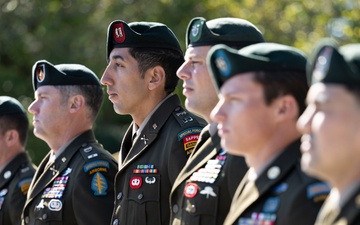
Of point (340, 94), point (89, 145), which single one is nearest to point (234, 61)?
point (340, 94)

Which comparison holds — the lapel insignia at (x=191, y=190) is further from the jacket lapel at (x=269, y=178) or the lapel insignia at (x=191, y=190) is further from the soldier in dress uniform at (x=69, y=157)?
the soldier in dress uniform at (x=69, y=157)

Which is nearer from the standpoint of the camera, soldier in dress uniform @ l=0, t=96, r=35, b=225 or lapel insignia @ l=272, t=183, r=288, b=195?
lapel insignia @ l=272, t=183, r=288, b=195

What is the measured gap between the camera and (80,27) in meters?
17.7

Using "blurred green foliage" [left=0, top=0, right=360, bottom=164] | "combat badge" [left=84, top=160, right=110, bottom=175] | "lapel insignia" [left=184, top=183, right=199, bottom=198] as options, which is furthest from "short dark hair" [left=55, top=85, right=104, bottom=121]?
"blurred green foliage" [left=0, top=0, right=360, bottom=164]

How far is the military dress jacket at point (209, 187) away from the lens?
5062mm

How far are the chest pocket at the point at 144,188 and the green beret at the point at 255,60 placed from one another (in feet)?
4.86

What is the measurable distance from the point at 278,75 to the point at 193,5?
12.8 meters

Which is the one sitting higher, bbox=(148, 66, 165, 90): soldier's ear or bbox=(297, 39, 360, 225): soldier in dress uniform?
bbox=(297, 39, 360, 225): soldier in dress uniform

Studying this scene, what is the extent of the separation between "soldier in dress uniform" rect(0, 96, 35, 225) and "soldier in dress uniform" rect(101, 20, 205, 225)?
1.53 m

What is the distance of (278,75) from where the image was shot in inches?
172

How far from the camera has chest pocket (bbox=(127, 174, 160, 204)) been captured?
5.88 metres

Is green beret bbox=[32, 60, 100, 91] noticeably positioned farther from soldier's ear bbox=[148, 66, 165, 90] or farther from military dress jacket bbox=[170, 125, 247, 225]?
military dress jacket bbox=[170, 125, 247, 225]

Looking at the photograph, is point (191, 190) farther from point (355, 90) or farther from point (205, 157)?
point (355, 90)

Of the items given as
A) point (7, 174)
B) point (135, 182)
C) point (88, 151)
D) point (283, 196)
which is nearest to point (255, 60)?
point (283, 196)
